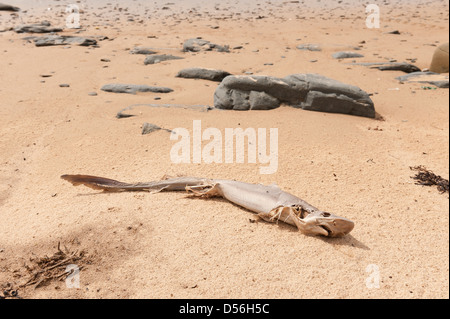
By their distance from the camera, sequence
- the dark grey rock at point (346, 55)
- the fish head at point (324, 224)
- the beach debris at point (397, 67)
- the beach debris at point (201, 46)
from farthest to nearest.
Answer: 1. the beach debris at point (201, 46)
2. the dark grey rock at point (346, 55)
3. the beach debris at point (397, 67)
4. the fish head at point (324, 224)

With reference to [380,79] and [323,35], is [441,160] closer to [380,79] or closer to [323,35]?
[380,79]

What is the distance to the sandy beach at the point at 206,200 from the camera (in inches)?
104

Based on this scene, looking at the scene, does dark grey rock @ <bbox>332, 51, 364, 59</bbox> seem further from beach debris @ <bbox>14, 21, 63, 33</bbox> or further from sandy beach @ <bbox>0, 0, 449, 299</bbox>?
beach debris @ <bbox>14, 21, 63, 33</bbox>

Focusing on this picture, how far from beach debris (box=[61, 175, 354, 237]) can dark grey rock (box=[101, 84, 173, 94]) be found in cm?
341

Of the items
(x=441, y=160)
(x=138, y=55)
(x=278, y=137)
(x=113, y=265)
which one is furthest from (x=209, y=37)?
(x=113, y=265)

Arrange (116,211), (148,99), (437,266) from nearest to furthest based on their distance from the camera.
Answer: (437,266) → (116,211) → (148,99)

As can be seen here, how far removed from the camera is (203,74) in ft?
25.1

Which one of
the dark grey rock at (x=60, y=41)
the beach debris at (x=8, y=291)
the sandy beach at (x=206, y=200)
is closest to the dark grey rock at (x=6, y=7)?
the dark grey rock at (x=60, y=41)

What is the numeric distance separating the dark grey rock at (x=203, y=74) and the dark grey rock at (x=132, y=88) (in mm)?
871

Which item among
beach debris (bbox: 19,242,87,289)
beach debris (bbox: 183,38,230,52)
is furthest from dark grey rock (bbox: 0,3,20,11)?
beach debris (bbox: 19,242,87,289)

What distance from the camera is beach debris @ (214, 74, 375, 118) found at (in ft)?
19.0

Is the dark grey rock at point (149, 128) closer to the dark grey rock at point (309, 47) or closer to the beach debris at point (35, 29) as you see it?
the dark grey rock at point (309, 47)
